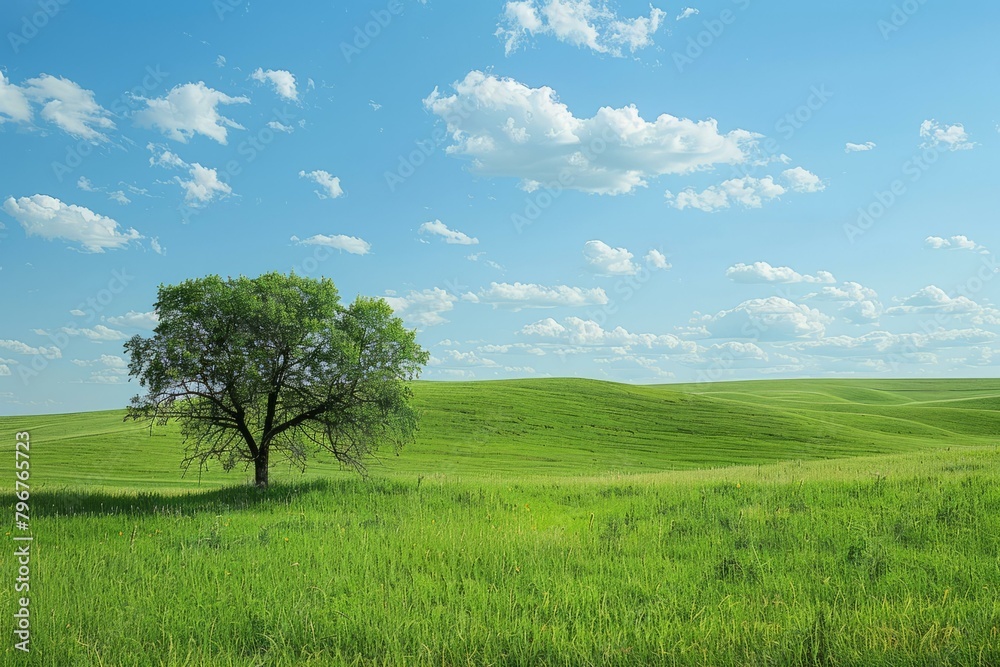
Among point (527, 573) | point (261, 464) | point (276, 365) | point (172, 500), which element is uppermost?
point (276, 365)

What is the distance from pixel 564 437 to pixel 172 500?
4243cm

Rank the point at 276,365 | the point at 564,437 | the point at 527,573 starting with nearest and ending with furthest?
1. the point at 527,573
2. the point at 276,365
3. the point at 564,437

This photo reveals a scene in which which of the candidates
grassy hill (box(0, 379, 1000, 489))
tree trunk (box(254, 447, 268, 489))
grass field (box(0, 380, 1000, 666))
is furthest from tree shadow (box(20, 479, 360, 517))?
grassy hill (box(0, 379, 1000, 489))

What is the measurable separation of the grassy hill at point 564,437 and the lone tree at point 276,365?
Result: 8.46 metres

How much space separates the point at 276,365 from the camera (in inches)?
934

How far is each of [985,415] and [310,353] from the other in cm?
10190

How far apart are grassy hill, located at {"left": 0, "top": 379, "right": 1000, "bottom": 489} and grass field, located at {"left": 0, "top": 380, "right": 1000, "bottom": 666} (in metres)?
15.5

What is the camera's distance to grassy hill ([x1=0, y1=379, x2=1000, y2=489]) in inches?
1697

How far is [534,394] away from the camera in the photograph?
7931 centimetres

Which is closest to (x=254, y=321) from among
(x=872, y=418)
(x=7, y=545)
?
(x=7, y=545)

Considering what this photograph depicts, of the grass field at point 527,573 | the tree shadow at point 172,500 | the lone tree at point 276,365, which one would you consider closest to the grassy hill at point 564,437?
the lone tree at point 276,365

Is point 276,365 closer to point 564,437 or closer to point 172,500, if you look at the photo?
point 172,500

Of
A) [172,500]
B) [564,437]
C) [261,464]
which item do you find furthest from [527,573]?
[564,437]

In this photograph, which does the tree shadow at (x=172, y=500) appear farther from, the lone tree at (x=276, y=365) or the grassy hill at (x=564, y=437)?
the grassy hill at (x=564, y=437)
